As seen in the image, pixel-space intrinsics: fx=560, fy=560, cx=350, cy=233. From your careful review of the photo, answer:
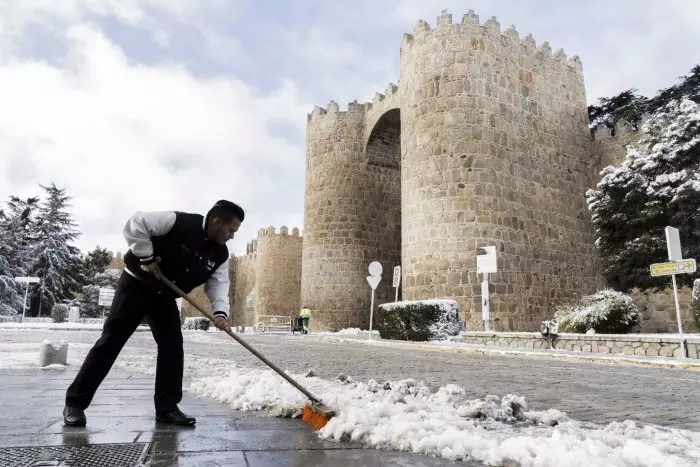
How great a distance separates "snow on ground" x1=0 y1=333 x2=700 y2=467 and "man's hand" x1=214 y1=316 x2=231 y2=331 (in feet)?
1.89

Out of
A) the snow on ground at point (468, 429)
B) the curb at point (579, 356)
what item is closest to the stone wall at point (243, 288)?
the curb at point (579, 356)

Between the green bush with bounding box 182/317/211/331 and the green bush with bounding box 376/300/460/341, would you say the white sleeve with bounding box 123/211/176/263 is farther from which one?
the green bush with bounding box 182/317/211/331

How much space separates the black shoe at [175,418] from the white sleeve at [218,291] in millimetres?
652

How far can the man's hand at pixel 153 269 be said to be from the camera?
3.17 m

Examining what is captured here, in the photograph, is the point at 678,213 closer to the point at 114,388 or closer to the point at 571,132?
the point at 571,132

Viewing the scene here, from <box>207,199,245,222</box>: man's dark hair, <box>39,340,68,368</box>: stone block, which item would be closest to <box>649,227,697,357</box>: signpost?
<box>207,199,245,222</box>: man's dark hair

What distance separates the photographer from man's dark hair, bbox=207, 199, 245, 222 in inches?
132

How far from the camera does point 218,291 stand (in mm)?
3609

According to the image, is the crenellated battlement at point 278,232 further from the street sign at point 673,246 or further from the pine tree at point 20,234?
the street sign at point 673,246

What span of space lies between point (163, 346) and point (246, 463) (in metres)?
1.41

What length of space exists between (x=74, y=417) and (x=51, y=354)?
157 inches

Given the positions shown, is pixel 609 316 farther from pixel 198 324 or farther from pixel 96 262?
pixel 96 262

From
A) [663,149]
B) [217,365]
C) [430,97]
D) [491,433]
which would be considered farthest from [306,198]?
[491,433]

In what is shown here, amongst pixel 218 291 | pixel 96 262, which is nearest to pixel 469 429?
pixel 218 291
